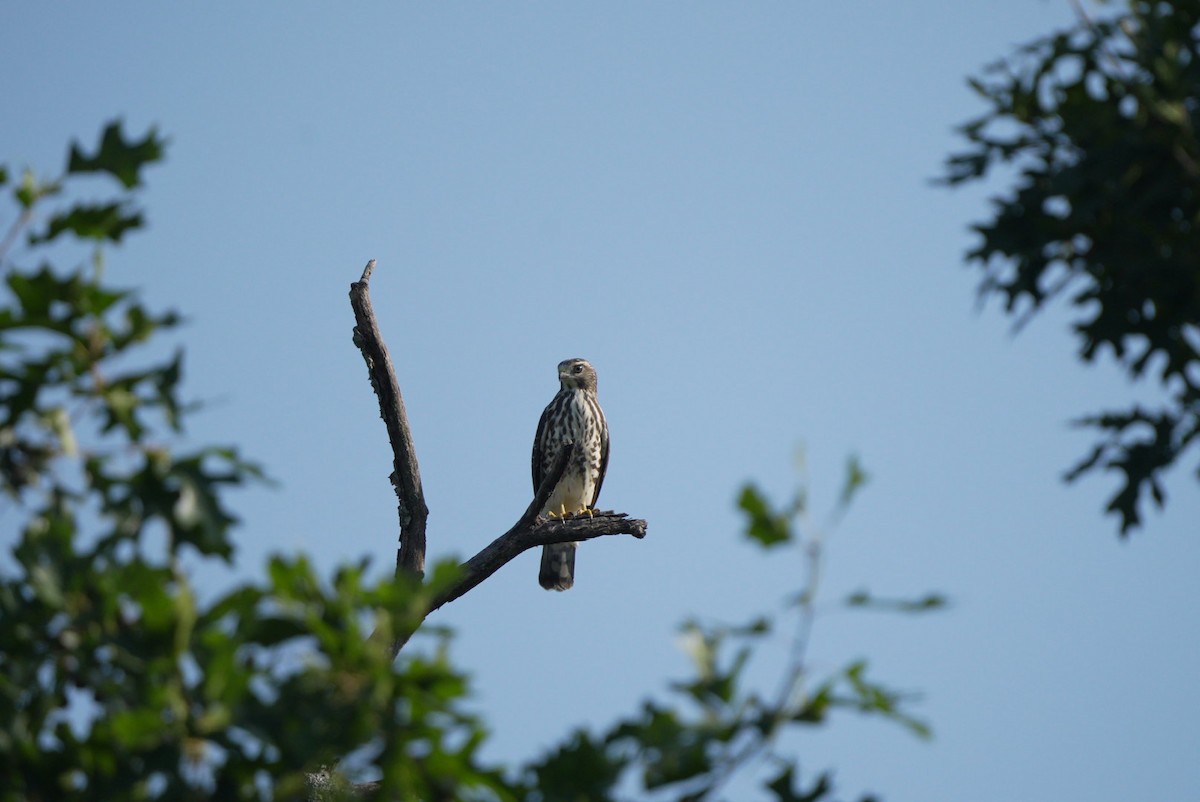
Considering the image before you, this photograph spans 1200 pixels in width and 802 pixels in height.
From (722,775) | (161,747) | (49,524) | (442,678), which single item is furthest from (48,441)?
(722,775)

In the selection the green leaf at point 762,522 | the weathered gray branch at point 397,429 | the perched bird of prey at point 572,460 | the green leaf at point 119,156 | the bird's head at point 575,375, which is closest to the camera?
the green leaf at point 762,522

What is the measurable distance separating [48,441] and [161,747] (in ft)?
2.47

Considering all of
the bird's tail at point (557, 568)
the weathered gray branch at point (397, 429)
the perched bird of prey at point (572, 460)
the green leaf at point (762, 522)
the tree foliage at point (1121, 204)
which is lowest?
the green leaf at point (762, 522)

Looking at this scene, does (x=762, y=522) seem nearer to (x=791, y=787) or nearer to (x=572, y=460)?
(x=791, y=787)

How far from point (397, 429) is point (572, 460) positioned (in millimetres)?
3755

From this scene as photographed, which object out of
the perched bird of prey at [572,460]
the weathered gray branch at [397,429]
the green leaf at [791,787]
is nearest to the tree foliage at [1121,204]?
the green leaf at [791,787]

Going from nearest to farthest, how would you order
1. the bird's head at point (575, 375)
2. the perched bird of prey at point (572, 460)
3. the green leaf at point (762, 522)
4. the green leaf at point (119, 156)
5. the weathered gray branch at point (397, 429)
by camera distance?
the green leaf at point (762, 522)
the green leaf at point (119, 156)
the weathered gray branch at point (397, 429)
the perched bird of prey at point (572, 460)
the bird's head at point (575, 375)

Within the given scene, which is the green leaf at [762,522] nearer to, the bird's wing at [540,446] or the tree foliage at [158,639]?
the tree foliage at [158,639]

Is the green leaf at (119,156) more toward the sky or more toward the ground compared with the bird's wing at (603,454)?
more toward the ground

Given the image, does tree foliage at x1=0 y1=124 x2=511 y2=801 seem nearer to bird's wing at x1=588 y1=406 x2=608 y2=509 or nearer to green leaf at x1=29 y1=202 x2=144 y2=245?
green leaf at x1=29 y1=202 x2=144 y2=245

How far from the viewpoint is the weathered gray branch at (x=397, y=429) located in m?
7.50

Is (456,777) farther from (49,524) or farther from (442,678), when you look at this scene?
(49,524)

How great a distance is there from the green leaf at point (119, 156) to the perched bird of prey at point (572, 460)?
7.98 metres

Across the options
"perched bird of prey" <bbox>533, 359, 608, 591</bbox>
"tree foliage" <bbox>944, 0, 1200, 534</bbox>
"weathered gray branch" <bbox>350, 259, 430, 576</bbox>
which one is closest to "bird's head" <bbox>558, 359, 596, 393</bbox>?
"perched bird of prey" <bbox>533, 359, 608, 591</bbox>
